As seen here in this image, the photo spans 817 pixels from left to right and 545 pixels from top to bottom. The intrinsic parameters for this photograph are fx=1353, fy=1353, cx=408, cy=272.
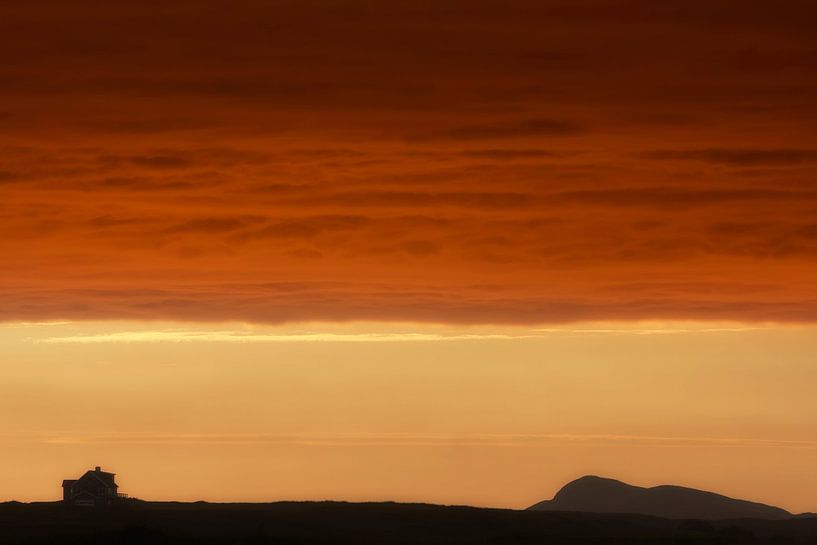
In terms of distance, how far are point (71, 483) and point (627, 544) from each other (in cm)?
3979

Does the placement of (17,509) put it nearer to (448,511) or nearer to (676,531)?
(448,511)

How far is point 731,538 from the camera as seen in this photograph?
96938mm

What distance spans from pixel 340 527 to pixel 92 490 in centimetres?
1919

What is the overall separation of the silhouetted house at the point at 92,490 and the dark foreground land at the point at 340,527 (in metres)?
1.73

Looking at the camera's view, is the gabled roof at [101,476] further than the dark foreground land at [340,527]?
Yes

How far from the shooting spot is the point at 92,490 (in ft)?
318

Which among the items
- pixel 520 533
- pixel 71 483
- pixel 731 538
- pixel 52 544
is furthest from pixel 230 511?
pixel 731 538

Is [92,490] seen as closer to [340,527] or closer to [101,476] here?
[101,476]

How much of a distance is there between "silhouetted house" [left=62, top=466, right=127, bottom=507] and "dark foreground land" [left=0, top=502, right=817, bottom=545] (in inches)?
68.0

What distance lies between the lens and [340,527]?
3563 inches

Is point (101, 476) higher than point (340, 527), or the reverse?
point (101, 476)

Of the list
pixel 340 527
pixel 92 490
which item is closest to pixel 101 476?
pixel 92 490

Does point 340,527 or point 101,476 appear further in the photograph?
point 101,476

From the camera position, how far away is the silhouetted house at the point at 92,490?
317 feet
